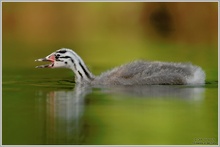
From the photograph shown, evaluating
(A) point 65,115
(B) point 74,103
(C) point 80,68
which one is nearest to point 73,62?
(C) point 80,68

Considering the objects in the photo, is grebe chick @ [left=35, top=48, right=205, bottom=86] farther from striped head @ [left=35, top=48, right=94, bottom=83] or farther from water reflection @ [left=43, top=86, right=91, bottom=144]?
water reflection @ [left=43, top=86, right=91, bottom=144]

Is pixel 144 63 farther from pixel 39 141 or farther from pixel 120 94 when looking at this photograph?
pixel 39 141

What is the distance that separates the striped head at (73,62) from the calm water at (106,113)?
0.71ft

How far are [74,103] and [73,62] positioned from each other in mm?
1994

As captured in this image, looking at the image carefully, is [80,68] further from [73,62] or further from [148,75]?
[148,75]

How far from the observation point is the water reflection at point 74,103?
1002 cm

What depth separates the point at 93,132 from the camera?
10.1 metres

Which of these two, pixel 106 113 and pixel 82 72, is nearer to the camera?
pixel 106 113

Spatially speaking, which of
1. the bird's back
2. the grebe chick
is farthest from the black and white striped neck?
the bird's back

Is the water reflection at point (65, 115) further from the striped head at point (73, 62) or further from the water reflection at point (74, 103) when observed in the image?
the striped head at point (73, 62)

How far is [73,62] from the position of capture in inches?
537

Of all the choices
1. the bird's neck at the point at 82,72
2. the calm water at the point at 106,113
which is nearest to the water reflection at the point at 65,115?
the calm water at the point at 106,113

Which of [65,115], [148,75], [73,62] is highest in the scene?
[73,62]

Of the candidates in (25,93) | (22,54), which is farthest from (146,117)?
(22,54)
